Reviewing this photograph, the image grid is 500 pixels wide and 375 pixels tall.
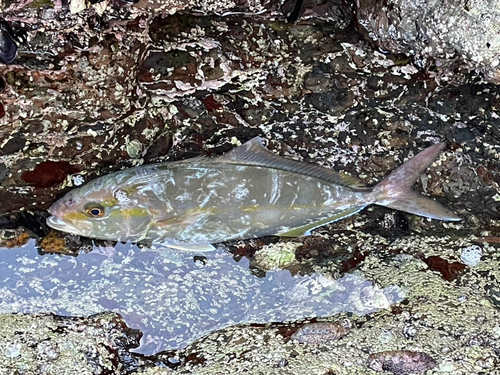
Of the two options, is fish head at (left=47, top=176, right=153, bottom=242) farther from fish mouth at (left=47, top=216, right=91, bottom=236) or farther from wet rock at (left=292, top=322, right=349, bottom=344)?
wet rock at (left=292, top=322, right=349, bottom=344)

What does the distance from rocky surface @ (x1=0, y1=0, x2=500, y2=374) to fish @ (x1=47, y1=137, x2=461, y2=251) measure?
212 millimetres

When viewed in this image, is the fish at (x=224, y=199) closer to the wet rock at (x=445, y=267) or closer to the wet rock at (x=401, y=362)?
the wet rock at (x=445, y=267)

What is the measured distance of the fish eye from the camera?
10.3 feet

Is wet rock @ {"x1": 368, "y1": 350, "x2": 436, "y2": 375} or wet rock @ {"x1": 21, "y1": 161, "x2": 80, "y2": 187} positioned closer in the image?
wet rock @ {"x1": 368, "y1": 350, "x2": 436, "y2": 375}

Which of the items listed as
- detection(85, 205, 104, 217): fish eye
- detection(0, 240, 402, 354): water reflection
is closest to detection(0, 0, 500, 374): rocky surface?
detection(0, 240, 402, 354): water reflection

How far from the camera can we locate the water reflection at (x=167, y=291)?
342cm

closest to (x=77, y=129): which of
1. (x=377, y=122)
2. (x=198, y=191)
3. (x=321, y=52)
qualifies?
(x=198, y=191)

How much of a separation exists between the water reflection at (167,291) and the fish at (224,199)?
0.35 metres

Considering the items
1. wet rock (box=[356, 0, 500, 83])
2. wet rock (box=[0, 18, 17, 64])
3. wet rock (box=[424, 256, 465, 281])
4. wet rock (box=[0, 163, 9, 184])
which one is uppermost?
wet rock (box=[356, 0, 500, 83])

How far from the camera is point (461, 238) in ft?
11.7

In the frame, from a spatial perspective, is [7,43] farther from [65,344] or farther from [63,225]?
[65,344]

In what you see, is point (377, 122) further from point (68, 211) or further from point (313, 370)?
point (68, 211)

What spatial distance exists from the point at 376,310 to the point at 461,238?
0.84 m

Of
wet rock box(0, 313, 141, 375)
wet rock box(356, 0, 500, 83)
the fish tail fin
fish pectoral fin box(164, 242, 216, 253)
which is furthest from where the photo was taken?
fish pectoral fin box(164, 242, 216, 253)
